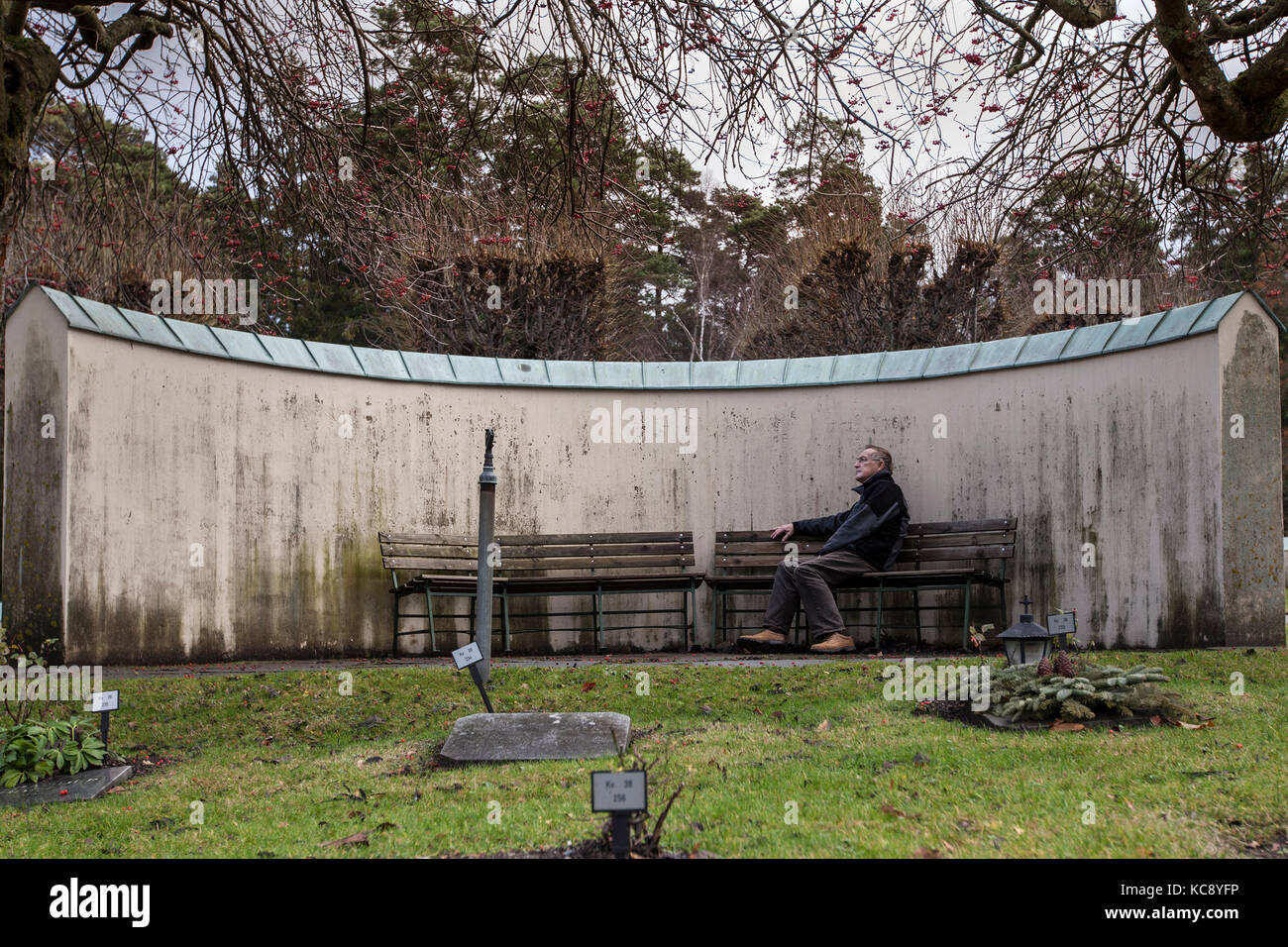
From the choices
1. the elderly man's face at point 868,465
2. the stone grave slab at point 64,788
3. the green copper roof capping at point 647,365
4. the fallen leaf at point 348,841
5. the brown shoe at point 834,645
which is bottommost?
the stone grave slab at point 64,788

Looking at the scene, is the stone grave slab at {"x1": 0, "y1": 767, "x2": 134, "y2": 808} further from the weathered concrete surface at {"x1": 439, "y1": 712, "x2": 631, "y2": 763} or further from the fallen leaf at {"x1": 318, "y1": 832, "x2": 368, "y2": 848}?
the fallen leaf at {"x1": 318, "y1": 832, "x2": 368, "y2": 848}

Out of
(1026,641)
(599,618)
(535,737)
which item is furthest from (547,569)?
(1026,641)

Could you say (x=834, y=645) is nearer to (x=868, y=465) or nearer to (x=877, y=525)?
(x=877, y=525)

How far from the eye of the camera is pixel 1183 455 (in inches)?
305

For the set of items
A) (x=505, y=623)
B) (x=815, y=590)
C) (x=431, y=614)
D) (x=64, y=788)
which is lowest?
(x=64, y=788)

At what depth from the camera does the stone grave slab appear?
15.4 feet

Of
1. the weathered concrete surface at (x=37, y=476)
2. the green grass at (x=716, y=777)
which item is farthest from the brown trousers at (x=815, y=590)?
the weathered concrete surface at (x=37, y=476)

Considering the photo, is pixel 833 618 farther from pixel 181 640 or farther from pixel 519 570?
pixel 181 640

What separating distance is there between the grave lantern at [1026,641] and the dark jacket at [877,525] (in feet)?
8.54

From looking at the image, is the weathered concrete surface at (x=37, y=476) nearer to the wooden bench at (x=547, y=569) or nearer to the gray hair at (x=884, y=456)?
the wooden bench at (x=547, y=569)

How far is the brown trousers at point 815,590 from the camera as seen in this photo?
8.12 metres

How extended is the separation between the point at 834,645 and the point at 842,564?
683 mm

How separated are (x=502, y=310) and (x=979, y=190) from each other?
21.6ft

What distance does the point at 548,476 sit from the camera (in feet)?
31.0
